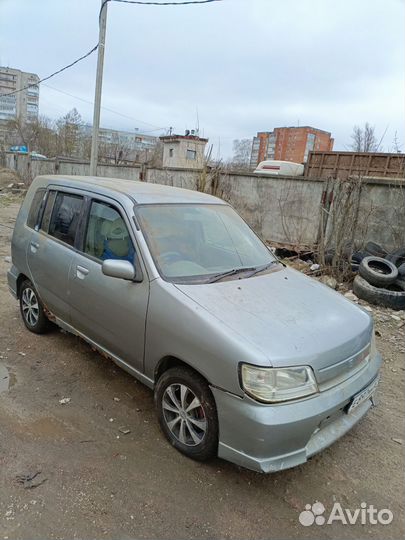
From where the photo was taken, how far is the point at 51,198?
13.0 ft

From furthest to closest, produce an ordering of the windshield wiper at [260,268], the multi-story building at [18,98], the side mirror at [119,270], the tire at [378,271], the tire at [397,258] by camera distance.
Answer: the multi-story building at [18,98]
the tire at [397,258]
the tire at [378,271]
the windshield wiper at [260,268]
the side mirror at [119,270]

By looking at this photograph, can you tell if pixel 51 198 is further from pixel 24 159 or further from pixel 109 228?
pixel 24 159

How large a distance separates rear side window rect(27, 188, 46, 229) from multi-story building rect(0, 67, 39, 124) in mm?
50941

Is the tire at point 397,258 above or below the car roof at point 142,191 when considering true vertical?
below

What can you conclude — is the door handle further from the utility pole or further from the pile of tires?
the utility pole

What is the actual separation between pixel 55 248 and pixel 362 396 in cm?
295

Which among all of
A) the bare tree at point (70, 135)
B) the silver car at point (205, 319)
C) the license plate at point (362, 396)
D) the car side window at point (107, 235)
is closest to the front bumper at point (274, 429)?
the silver car at point (205, 319)

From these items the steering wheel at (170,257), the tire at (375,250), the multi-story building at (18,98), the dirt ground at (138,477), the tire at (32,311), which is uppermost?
the multi-story building at (18,98)

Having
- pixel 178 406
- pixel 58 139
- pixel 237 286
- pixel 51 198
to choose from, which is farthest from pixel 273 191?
pixel 58 139

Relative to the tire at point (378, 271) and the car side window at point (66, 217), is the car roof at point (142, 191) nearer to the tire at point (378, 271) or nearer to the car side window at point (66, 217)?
the car side window at point (66, 217)

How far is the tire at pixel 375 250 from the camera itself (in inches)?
286

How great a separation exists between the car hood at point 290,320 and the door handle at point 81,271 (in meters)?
1.06

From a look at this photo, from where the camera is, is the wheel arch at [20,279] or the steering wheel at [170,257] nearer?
the steering wheel at [170,257]

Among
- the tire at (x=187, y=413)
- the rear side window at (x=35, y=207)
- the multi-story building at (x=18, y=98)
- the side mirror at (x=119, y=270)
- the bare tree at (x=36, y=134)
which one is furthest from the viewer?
the multi-story building at (x=18, y=98)
